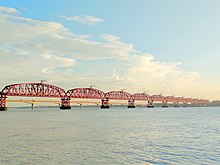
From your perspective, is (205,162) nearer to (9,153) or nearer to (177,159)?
(177,159)

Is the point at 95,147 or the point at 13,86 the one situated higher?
the point at 13,86

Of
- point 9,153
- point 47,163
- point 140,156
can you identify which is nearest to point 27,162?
point 47,163

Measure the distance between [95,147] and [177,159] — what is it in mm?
9551

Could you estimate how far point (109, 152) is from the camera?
2873 cm

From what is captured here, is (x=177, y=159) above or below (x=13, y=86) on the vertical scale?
below

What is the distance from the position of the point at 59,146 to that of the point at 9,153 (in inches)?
222

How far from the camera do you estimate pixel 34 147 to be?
31594 mm

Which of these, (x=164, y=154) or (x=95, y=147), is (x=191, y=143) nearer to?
(x=164, y=154)

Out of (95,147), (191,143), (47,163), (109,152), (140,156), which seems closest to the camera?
(47,163)

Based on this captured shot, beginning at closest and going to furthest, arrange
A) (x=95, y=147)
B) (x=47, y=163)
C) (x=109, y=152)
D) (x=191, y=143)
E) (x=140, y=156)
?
(x=47, y=163) → (x=140, y=156) → (x=109, y=152) → (x=95, y=147) → (x=191, y=143)

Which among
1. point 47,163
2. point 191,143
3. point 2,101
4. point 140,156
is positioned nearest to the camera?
point 47,163

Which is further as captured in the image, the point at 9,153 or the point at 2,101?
the point at 2,101

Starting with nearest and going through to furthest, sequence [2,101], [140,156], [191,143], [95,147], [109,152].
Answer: [140,156]
[109,152]
[95,147]
[191,143]
[2,101]

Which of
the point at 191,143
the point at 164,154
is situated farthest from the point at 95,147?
the point at 191,143
